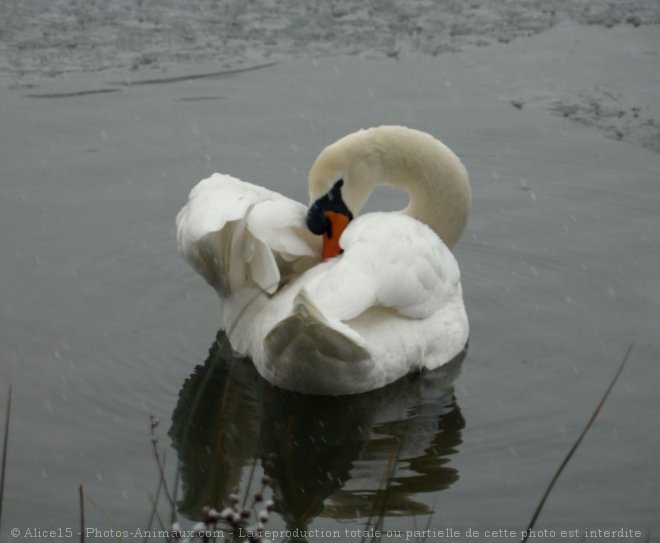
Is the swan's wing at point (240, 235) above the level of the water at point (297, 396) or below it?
above

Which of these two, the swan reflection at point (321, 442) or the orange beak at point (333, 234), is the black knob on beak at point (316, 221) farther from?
the swan reflection at point (321, 442)

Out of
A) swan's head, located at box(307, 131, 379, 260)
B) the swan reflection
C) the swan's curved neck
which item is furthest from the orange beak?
the swan reflection

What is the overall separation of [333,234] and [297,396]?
897 millimetres

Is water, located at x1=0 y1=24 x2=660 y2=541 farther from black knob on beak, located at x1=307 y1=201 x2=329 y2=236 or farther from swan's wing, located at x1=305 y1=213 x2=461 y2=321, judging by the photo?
black knob on beak, located at x1=307 y1=201 x2=329 y2=236

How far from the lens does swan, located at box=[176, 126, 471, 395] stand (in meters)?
5.52

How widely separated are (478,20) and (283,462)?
741cm

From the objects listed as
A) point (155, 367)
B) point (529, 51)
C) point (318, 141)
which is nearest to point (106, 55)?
point (318, 141)

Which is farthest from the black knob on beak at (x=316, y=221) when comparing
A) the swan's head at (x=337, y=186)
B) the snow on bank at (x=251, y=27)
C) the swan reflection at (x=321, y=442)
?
the snow on bank at (x=251, y=27)

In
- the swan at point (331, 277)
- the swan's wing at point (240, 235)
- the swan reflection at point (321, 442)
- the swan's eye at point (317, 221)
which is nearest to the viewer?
the swan reflection at point (321, 442)

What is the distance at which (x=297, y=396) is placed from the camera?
6.06m

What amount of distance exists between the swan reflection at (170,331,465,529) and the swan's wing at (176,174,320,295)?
0.47 m

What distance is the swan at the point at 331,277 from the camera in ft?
18.1

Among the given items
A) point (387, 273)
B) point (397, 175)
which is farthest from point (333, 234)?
point (387, 273)

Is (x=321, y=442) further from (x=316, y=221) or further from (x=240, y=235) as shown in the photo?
(x=316, y=221)
